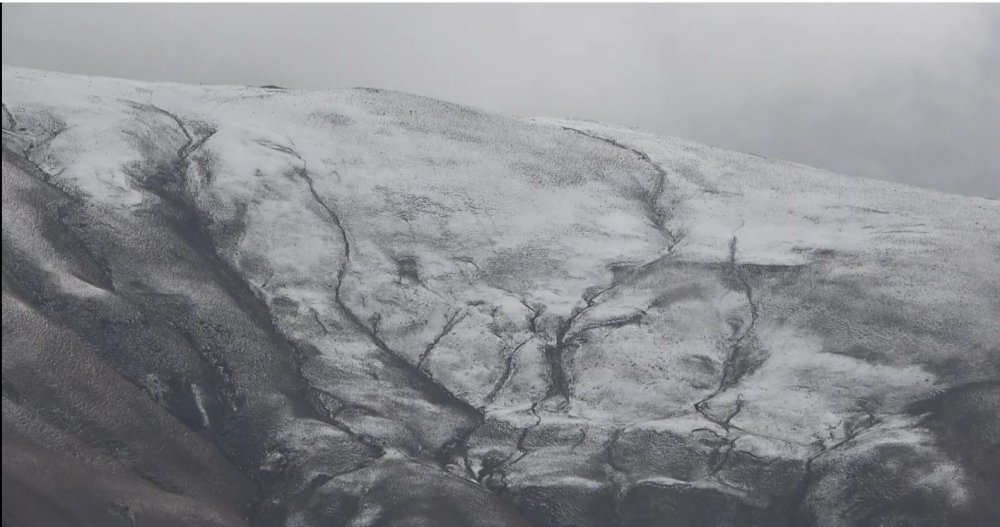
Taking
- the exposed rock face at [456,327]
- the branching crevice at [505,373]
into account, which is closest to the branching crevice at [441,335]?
the exposed rock face at [456,327]

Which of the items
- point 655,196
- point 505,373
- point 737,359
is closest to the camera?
point 505,373

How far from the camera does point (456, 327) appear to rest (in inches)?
2906

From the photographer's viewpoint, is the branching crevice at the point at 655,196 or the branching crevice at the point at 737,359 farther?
the branching crevice at the point at 655,196

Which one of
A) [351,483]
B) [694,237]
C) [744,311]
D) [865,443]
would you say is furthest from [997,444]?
[351,483]

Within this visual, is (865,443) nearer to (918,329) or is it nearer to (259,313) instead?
(918,329)

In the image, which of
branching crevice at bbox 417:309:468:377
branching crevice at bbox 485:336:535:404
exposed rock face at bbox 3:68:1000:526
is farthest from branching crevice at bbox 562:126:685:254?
branching crevice at bbox 417:309:468:377

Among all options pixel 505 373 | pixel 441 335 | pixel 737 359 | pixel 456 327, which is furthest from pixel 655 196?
pixel 505 373

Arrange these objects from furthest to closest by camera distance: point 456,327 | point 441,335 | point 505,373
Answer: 1. point 456,327
2. point 441,335
3. point 505,373

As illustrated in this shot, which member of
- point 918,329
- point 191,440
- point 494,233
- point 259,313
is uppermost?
point 918,329

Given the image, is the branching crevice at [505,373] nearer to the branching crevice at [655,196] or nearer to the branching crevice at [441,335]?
the branching crevice at [441,335]

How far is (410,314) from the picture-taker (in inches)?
2923

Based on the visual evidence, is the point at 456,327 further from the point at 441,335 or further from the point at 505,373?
the point at 505,373

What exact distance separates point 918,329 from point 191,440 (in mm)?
38707

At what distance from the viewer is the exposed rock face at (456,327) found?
61.0 meters
